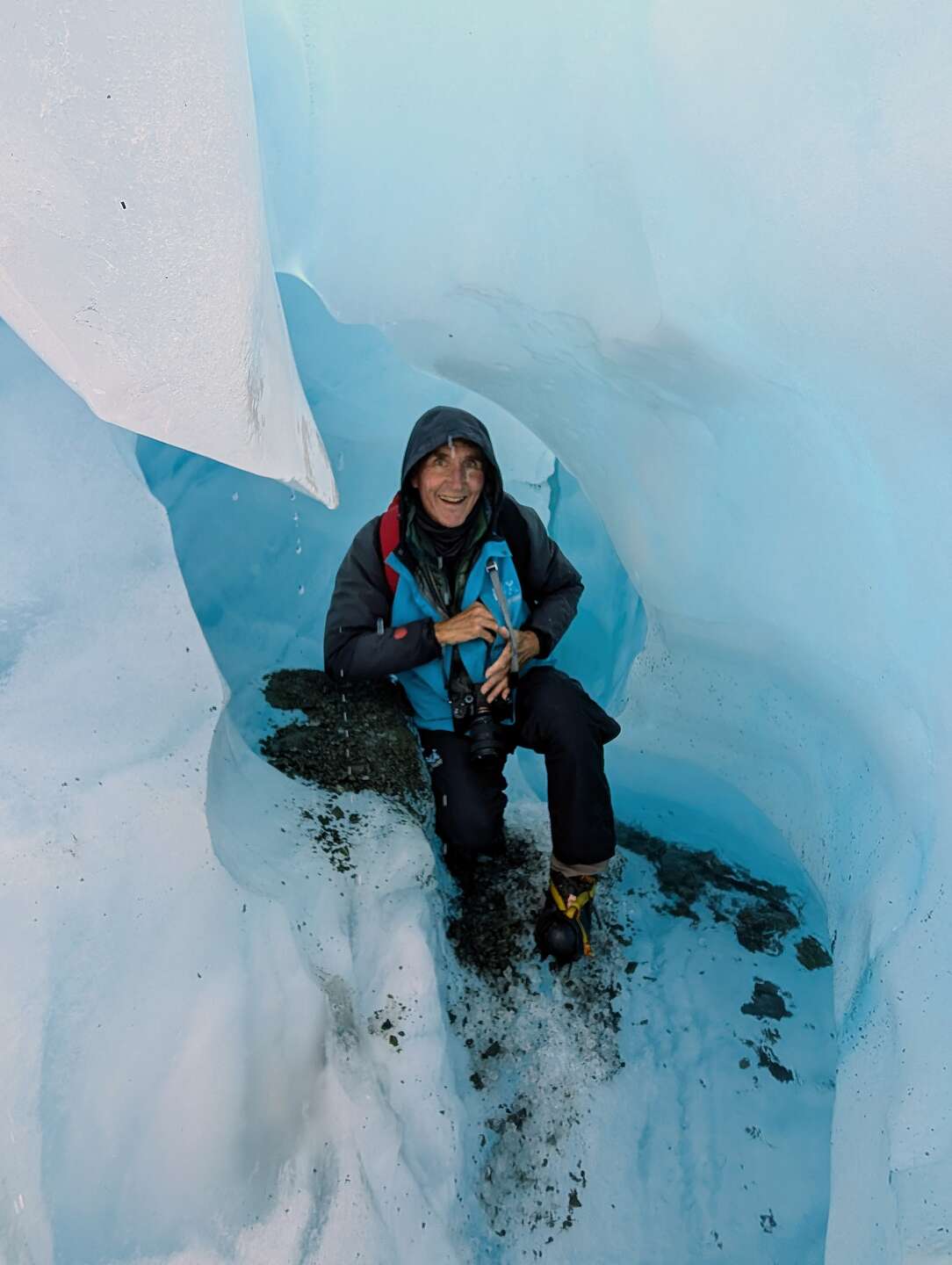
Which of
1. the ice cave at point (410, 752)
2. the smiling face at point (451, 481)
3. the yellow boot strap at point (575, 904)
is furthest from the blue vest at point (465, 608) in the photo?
the yellow boot strap at point (575, 904)

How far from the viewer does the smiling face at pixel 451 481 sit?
1.89m

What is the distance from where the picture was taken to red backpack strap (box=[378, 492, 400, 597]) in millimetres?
1950

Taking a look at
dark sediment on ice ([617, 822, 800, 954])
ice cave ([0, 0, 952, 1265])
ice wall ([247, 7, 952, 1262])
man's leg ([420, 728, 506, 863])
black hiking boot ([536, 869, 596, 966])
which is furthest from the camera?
dark sediment on ice ([617, 822, 800, 954])

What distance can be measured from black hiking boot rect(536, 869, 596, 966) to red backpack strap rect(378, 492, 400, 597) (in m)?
0.71

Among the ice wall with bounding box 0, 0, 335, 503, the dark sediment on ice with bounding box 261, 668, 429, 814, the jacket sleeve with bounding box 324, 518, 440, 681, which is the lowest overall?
the dark sediment on ice with bounding box 261, 668, 429, 814

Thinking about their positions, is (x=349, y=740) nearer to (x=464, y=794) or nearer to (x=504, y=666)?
(x=464, y=794)

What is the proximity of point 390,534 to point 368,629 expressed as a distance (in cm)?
21

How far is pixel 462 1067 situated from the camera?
1.80 m

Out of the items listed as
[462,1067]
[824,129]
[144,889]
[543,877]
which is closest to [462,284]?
[824,129]

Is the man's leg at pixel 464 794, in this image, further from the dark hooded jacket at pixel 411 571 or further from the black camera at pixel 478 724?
the dark hooded jacket at pixel 411 571

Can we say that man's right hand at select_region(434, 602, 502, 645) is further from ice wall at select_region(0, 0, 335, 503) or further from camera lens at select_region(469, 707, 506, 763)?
ice wall at select_region(0, 0, 335, 503)

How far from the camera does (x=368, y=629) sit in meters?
1.99

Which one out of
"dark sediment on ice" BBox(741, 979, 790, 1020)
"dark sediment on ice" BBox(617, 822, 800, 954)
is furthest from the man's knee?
"dark sediment on ice" BBox(741, 979, 790, 1020)

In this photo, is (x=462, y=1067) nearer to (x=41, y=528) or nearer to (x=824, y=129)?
(x=41, y=528)
